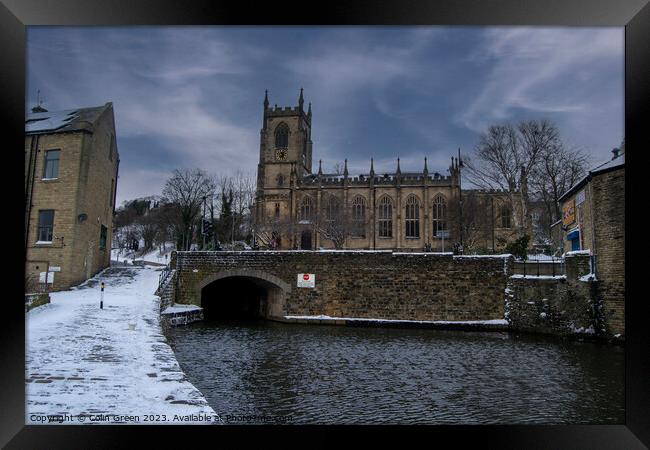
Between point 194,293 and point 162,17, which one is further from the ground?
point 162,17

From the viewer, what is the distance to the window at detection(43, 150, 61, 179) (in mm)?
13297

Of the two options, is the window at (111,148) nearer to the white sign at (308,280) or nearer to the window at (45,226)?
the window at (45,226)

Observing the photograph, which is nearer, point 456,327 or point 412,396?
point 412,396

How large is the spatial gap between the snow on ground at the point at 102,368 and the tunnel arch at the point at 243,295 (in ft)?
23.7

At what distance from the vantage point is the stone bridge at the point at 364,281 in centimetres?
1797

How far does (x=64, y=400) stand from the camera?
5176mm

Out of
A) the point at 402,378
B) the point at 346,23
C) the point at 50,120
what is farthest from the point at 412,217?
the point at 346,23

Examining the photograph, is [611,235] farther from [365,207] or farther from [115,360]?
[365,207]

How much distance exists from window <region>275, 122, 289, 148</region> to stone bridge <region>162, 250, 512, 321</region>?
30.4m

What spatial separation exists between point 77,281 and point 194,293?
488 centimetres

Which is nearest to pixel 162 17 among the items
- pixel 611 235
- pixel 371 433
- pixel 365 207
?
pixel 371 433

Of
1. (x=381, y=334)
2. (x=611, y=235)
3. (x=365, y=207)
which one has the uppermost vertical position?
(x=365, y=207)

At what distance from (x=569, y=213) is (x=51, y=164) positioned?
16.9m

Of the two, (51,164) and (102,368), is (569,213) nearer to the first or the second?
(102,368)
